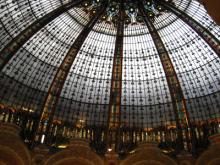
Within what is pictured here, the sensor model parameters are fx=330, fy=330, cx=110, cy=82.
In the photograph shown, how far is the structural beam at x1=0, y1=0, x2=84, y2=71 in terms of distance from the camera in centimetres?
2838

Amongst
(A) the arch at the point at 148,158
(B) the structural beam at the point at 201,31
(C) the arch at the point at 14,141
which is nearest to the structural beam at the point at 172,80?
(B) the structural beam at the point at 201,31

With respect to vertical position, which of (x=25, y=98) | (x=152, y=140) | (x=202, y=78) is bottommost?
(x=152, y=140)

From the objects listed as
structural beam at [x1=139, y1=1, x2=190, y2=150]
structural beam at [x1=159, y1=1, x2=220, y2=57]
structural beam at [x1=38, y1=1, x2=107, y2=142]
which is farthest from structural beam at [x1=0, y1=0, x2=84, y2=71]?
structural beam at [x1=159, y1=1, x2=220, y2=57]

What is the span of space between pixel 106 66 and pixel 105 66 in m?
0.10

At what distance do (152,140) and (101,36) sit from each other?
11.0 metres

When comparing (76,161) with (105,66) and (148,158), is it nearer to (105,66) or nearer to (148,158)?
(148,158)

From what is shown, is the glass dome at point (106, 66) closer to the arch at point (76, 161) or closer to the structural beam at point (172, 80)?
the structural beam at point (172, 80)

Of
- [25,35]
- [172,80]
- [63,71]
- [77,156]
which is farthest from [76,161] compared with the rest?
[25,35]

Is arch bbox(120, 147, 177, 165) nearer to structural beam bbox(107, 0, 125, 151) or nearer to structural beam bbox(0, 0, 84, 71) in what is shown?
structural beam bbox(107, 0, 125, 151)

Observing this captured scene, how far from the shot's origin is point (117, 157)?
27.2 meters

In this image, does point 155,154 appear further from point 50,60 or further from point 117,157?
point 50,60

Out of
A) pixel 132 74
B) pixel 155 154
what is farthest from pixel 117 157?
pixel 132 74

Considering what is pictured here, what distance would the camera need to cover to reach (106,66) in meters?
32.2

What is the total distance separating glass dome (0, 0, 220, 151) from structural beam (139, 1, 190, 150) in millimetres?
468
